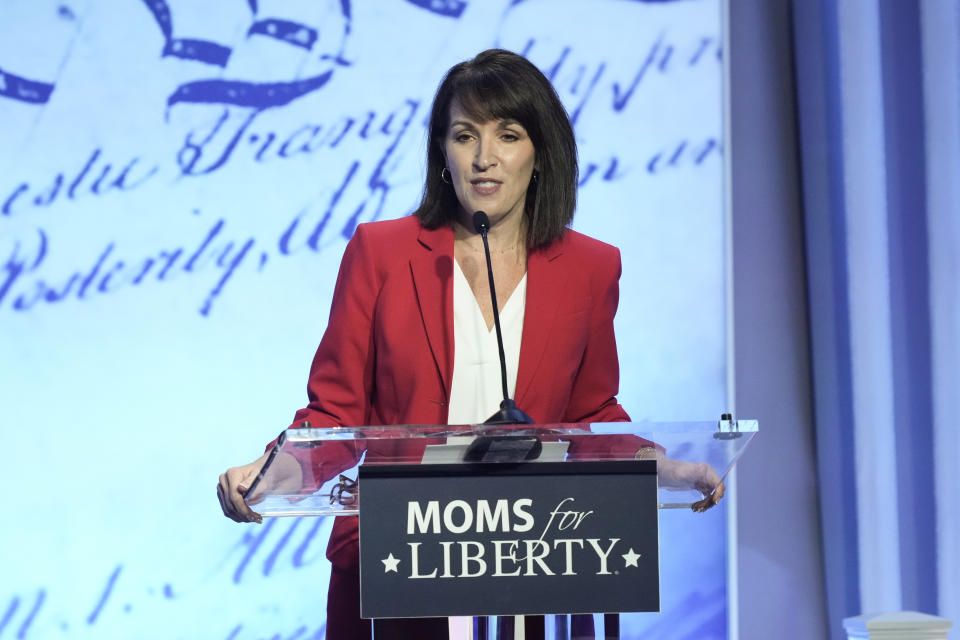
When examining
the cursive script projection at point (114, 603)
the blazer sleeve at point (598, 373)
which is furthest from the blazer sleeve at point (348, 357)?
the cursive script projection at point (114, 603)

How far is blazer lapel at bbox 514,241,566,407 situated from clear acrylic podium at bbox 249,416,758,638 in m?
0.44

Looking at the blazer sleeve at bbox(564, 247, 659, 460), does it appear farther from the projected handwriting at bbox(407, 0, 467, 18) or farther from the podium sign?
the projected handwriting at bbox(407, 0, 467, 18)

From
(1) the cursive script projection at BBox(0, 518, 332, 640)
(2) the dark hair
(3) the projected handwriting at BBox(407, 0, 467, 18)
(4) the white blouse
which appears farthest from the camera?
(3) the projected handwriting at BBox(407, 0, 467, 18)

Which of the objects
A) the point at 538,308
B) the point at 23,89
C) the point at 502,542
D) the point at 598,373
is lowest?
the point at 502,542

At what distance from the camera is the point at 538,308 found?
1817mm

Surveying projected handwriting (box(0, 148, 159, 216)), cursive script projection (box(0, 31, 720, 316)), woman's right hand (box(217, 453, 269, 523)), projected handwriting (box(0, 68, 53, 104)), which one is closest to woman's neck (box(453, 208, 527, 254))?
woman's right hand (box(217, 453, 269, 523))

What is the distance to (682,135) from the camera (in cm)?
316

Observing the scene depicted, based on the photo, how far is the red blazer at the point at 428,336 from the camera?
175cm

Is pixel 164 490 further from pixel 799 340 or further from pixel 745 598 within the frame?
pixel 799 340

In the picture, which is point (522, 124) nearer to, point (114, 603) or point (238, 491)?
point (238, 491)

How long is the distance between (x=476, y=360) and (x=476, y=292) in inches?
5.7

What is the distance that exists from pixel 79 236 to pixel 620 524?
7.27 ft

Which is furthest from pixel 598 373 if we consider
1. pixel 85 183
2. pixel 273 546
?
pixel 85 183

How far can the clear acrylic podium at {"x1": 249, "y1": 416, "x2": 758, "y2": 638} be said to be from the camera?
1.20 meters
